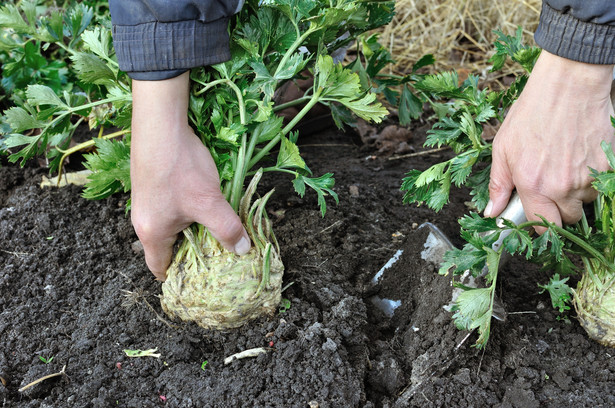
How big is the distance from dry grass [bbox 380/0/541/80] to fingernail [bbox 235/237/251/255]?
2947 mm

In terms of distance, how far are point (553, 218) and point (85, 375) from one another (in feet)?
5.15

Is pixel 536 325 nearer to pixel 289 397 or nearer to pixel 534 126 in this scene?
pixel 534 126

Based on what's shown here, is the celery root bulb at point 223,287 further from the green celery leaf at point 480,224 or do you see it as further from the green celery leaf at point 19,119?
the green celery leaf at point 19,119

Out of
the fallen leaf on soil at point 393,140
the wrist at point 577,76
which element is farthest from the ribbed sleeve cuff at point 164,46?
the fallen leaf on soil at point 393,140

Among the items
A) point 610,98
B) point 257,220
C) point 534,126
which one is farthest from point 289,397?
point 610,98

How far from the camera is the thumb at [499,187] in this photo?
1.79 meters

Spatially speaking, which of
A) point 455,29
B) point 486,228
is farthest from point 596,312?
point 455,29

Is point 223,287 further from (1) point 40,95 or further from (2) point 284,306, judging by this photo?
(1) point 40,95

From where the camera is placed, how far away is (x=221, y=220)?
1.76m

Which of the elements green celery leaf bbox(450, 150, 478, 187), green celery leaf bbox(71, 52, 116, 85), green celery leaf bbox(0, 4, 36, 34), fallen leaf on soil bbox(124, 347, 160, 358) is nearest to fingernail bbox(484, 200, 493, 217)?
green celery leaf bbox(450, 150, 478, 187)

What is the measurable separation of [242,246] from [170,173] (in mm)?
351

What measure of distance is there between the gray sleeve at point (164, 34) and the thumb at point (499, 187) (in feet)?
3.17

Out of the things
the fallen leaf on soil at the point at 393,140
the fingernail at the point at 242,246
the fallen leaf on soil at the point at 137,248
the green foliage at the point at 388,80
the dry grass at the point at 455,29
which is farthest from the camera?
the dry grass at the point at 455,29

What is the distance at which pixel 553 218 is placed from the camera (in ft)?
5.67
